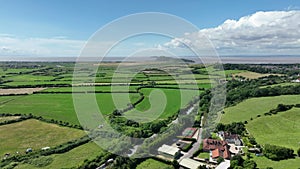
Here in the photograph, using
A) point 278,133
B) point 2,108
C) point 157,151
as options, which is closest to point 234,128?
point 278,133

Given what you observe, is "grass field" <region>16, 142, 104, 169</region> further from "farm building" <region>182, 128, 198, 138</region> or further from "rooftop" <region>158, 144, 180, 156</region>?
"farm building" <region>182, 128, 198, 138</region>

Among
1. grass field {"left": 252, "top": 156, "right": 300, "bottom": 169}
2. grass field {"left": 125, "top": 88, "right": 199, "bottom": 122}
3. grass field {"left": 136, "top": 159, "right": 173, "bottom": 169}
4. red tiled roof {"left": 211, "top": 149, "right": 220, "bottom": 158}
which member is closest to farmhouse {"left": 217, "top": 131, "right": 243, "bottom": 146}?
grass field {"left": 252, "top": 156, "right": 300, "bottom": 169}

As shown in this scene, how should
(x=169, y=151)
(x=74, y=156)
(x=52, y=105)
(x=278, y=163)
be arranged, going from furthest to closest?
1. (x=52, y=105)
2. (x=169, y=151)
3. (x=74, y=156)
4. (x=278, y=163)

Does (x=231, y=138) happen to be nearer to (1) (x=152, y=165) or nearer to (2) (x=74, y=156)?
(1) (x=152, y=165)

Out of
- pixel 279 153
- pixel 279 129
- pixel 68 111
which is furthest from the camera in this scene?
pixel 68 111

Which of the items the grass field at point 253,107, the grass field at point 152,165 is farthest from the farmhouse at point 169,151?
the grass field at point 253,107

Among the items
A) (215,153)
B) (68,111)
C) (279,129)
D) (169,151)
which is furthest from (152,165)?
(68,111)

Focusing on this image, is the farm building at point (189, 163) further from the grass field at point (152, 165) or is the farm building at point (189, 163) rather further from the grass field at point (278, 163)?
the grass field at point (278, 163)

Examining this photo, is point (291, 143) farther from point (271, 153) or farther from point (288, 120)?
point (288, 120)
